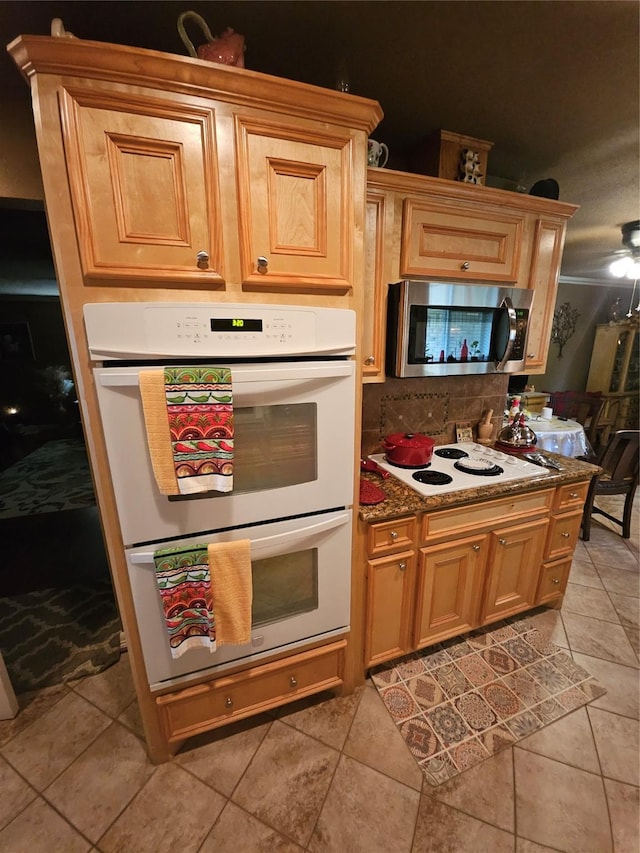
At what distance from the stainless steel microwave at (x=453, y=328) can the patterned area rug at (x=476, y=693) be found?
57.4 inches

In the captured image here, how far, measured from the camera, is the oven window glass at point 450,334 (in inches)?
59.5

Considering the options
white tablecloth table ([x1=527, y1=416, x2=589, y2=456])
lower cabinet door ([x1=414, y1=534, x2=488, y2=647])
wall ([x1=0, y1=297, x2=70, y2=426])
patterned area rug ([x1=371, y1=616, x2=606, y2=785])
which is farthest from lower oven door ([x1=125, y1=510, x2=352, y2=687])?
wall ([x1=0, y1=297, x2=70, y2=426])

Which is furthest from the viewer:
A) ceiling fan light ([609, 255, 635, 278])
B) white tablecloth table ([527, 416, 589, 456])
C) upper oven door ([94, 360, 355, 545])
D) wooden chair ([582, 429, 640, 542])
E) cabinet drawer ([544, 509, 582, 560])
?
ceiling fan light ([609, 255, 635, 278])

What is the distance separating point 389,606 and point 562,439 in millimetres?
2293

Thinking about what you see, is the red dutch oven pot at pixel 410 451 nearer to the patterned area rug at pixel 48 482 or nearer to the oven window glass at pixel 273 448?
the oven window glass at pixel 273 448

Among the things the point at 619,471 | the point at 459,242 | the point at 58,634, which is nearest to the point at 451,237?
the point at 459,242

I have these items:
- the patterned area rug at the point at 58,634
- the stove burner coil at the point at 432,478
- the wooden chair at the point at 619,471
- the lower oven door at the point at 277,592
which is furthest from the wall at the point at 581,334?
the patterned area rug at the point at 58,634

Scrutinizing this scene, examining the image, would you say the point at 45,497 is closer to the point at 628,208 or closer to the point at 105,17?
the point at 105,17

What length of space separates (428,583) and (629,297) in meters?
6.63

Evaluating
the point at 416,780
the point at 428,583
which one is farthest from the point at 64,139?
the point at 416,780

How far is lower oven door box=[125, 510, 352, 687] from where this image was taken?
1.08m

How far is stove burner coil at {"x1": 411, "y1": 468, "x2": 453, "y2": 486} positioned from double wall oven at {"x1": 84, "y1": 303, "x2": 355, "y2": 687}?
19.5 inches

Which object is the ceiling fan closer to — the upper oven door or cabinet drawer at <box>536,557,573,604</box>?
cabinet drawer at <box>536,557,573,604</box>

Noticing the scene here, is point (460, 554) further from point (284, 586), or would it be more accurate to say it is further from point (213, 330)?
point (213, 330)
